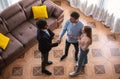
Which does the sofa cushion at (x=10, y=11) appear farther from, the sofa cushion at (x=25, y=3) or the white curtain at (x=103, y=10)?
the white curtain at (x=103, y=10)

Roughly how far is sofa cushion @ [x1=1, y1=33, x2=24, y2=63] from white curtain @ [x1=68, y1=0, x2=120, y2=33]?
2039 millimetres

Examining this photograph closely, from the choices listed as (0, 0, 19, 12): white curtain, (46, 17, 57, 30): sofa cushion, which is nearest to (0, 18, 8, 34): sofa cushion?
(0, 0, 19, 12): white curtain

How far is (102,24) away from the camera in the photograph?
514 centimetres

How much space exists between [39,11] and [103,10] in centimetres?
157

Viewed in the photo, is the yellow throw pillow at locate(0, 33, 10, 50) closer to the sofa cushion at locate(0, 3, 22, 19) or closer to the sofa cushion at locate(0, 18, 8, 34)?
the sofa cushion at locate(0, 18, 8, 34)

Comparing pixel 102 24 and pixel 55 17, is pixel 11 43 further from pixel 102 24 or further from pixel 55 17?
pixel 102 24

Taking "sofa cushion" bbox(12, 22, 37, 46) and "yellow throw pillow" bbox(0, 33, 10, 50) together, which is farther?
"sofa cushion" bbox(12, 22, 37, 46)

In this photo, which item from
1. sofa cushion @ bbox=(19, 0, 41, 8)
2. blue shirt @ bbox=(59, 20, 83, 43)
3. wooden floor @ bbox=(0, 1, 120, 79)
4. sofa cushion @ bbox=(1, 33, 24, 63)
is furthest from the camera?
sofa cushion @ bbox=(19, 0, 41, 8)

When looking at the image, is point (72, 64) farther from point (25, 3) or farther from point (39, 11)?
point (25, 3)

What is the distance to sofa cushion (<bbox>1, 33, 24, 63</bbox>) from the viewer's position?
4008mm

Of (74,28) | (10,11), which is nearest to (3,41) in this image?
(10,11)

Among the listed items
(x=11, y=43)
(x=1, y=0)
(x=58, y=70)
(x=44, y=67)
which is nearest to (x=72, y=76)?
(x=58, y=70)

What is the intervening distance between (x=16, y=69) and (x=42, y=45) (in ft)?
3.73

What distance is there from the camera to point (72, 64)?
432 centimetres
